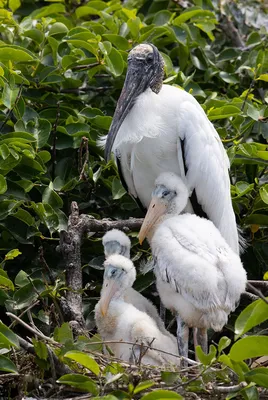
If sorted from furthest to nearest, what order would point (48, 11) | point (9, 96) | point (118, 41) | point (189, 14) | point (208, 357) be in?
point (48, 11), point (189, 14), point (118, 41), point (9, 96), point (208, 357)

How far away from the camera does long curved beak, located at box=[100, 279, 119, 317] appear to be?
17.7 feet

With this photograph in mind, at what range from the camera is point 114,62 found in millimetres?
6598

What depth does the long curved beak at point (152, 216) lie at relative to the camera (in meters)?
5.66

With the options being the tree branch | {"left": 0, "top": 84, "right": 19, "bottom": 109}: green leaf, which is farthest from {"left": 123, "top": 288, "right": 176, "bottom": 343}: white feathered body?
{"left": 0, "top": 84, "right": 19, "bottom": 109}: green leaf

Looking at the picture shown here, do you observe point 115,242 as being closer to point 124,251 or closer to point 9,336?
point 124,251

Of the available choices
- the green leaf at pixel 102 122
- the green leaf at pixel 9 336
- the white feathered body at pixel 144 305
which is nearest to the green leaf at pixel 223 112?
the green leaf at pixel 102 122

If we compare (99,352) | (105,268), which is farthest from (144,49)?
(99,352)

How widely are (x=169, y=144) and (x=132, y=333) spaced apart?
116 cm

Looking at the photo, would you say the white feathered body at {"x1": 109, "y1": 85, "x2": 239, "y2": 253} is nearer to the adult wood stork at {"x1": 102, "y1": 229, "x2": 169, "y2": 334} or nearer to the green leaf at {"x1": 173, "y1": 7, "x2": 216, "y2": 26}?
the adult wood stork at {"x1": 102, "y1": 229, "x2": 169, "y2": 334}

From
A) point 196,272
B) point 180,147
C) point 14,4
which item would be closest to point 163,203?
point 180,147

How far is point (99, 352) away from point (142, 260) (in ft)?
3.74

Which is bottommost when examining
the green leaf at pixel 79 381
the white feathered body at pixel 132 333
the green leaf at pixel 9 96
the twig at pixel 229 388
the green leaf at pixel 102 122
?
the white feathered body at pixel 132 333

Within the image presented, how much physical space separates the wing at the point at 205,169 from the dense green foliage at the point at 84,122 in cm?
18

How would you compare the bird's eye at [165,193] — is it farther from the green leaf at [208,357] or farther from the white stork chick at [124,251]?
the green leaf at [208,357]
